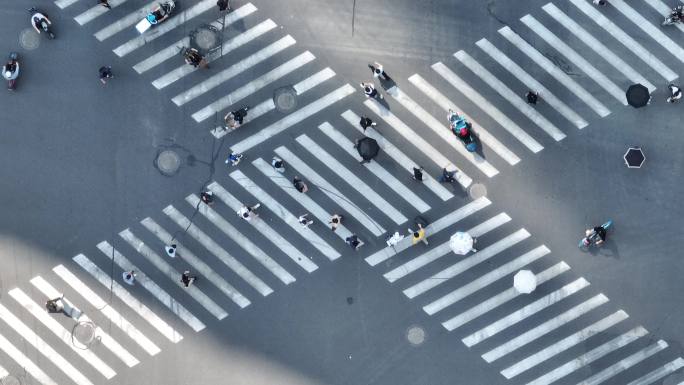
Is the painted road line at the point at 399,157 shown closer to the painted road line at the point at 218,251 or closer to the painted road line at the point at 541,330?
the painted road line at the point at 541,330

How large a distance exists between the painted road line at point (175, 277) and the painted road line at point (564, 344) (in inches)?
448

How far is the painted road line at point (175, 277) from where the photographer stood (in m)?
24.0

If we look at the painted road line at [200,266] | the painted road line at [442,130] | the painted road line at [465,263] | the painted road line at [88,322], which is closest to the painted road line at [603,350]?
the painted road line at [465,263]

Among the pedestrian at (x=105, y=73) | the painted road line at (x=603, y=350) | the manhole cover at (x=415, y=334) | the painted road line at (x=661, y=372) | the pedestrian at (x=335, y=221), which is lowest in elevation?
the painted road line at (x=661, y=372)

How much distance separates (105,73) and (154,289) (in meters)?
8.52

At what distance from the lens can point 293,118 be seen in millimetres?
23828

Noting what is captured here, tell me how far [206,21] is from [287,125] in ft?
16.9

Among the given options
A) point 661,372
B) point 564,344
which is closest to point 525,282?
point 564,344

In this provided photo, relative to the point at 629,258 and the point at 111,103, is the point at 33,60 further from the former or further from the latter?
the point at 629,258

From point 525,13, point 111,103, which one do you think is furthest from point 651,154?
point 111,103

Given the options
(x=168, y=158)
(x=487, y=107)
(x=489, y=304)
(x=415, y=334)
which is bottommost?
(x=415, y=334)

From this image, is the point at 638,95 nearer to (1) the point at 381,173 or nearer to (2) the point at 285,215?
(1) the point at 381,173

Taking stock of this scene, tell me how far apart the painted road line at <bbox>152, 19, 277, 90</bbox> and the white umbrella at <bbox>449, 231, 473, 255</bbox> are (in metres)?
10.8

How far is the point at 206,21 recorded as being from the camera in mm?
23891
